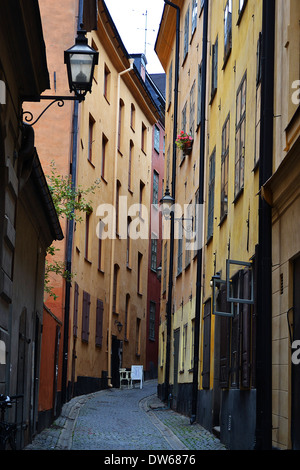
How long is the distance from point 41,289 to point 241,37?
539 centimetres

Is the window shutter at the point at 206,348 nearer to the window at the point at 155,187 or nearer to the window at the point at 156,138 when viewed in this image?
the window at the point at 155,187

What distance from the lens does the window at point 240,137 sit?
1346 centimetres

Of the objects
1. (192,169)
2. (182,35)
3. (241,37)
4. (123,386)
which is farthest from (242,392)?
(123,386)

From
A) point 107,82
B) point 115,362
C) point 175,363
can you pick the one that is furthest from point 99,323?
point 107,82

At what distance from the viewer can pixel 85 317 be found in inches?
1071

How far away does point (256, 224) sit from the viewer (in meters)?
11.7

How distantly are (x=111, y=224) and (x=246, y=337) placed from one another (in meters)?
20.4

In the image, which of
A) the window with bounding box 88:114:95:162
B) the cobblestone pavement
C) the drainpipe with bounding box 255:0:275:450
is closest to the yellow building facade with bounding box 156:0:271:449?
the drainpipe with bounding box 255:0:275:450

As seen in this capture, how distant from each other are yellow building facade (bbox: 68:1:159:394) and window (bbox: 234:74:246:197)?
1127 cm

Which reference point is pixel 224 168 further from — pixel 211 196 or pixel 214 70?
pixel 214 70

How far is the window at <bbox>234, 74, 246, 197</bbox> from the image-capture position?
13.5 m

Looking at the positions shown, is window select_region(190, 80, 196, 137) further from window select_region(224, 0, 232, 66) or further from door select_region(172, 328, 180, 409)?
window select_region(224, 0, 232, 66)

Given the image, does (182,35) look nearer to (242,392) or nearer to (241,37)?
(241,37)

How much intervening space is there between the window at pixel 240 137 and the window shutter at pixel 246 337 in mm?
1866
